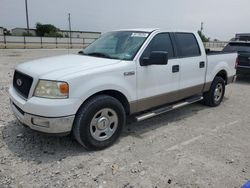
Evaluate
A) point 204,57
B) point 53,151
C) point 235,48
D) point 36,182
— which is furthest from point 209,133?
point 235,48

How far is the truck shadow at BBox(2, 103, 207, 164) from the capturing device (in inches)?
139

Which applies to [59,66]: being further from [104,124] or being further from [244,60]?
[244,60]

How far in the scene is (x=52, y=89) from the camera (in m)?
3.24

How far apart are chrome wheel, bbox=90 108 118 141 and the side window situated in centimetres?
114

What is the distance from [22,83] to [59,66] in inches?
24.8

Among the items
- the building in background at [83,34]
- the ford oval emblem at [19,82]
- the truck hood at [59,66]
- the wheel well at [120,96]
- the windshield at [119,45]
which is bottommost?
the wheel well at [120,96]

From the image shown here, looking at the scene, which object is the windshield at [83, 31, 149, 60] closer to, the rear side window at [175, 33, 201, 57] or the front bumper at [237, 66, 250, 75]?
the rear side window at [175, 33, 201, 57]

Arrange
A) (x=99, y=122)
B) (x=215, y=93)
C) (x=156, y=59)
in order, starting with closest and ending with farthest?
(x=99, y=122)
(x=156, y=59)
(x=215, y=93)

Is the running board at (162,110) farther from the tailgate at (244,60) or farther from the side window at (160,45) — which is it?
Result: the tailgate at (244,60)

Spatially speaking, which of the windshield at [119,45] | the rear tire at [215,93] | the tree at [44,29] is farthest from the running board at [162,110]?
the tree at [44,29]

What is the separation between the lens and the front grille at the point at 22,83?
350 cm

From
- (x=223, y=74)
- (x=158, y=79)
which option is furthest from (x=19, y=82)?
(x=223, y=74)

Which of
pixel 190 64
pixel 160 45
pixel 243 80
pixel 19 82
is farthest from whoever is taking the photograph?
pixel 243 80

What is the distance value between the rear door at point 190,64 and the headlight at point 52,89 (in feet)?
8.10
